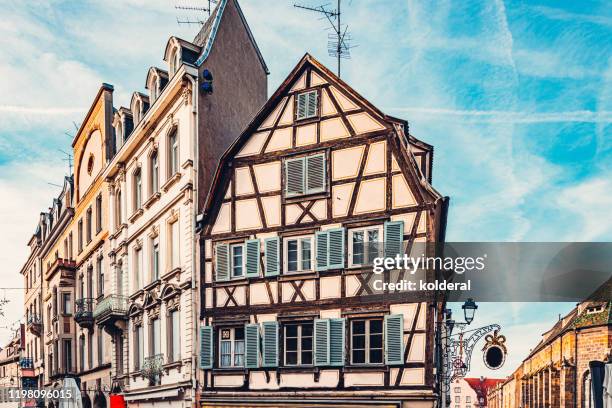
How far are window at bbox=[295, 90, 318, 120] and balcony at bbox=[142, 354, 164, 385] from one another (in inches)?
348

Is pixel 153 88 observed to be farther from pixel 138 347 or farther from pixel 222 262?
pixel 138 347

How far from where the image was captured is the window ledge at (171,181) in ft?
76.3

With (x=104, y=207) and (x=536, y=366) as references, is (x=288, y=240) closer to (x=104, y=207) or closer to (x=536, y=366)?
(x=104, y=207)

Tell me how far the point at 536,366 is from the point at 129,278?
3334cm

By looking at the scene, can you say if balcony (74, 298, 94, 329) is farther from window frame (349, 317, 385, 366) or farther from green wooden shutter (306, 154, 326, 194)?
window frame (349, 317, 385, 366)

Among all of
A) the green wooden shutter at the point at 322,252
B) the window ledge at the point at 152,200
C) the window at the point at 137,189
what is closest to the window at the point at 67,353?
the window at the point at 137,189

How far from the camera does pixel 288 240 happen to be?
67.9 ft

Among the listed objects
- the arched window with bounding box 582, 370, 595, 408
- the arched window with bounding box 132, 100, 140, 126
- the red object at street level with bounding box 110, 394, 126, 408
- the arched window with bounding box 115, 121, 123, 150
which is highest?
the arched window with bounding box 132, 100, 140, 126

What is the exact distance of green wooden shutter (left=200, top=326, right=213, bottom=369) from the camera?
70.1 feet

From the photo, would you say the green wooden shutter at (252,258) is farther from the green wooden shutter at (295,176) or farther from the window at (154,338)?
the window at (154,338)

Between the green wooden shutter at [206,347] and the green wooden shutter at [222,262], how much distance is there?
146cm

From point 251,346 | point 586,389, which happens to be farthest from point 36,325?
point 586,389

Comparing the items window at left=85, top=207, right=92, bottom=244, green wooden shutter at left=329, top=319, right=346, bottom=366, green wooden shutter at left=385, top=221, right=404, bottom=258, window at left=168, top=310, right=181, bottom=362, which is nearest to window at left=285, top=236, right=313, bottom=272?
green wooden shutter at left=329, top=319, right=346, bottom=366

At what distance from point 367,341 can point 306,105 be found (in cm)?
642
